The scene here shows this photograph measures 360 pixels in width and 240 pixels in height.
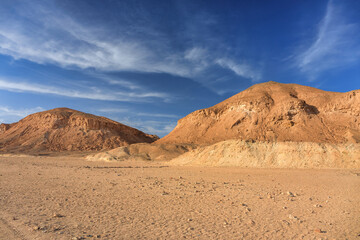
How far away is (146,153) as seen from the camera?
39938 millimetres

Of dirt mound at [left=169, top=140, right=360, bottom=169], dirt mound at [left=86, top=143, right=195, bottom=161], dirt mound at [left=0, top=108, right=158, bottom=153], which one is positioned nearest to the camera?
dirt mound at [left=169, top=140, right=360, bottom=169]

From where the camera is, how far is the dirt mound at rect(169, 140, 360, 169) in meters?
24.9

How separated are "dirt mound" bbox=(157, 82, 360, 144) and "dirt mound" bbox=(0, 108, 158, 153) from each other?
86.6ft

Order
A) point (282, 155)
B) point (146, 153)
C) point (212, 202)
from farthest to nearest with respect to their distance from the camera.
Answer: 1. point (146, 153)
2. point (282, 155)
3. point (212, 202)

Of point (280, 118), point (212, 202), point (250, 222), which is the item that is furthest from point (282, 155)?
point (250, 222)

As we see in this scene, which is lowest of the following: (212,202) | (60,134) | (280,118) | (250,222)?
(250,222)

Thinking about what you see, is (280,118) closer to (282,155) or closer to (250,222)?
(282,155)

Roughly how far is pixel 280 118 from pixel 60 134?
187 ft

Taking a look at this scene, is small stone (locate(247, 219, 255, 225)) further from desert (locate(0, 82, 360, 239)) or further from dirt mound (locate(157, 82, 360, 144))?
dirt mound (locate(157, 82, 360, 144))

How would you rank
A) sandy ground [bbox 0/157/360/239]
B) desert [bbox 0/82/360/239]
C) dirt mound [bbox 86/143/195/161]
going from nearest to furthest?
sandy ground [bbox 0/157/360/239]
desert [bbox 0/82/360/239]
dirt mound [bbox 86/143/195/161]

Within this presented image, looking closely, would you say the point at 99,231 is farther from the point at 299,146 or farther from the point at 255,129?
the point at 255,129

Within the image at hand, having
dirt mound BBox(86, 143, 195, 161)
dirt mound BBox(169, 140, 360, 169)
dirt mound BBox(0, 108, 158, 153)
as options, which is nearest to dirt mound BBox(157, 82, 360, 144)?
dirt mound BBox(169, 140, 360, 169)

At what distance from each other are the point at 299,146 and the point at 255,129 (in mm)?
8935

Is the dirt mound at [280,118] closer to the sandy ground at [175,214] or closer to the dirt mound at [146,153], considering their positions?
the dirt mound at [146,153]
